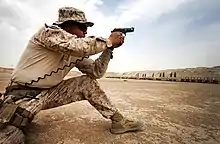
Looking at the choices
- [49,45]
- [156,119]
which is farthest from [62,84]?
[156,119]

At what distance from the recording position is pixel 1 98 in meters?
2.21

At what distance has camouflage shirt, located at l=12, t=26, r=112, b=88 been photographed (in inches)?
79.7

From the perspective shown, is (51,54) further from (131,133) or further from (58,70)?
(131,133)

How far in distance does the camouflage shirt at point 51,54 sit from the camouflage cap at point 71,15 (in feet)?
0.53

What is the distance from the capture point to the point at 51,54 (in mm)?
2188

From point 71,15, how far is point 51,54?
1.21ft

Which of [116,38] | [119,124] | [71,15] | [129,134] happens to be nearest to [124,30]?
[116,38]

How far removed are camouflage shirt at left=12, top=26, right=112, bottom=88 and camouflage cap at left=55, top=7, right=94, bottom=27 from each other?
0.16 metres

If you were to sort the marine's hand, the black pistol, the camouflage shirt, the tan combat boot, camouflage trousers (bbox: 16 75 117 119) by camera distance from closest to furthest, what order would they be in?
the camouflage shirt, the marine's hand, the black pistol, camouflage trousers (bbox: 16 75 117 119), the tan combat boot

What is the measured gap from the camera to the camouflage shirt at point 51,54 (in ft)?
6.64

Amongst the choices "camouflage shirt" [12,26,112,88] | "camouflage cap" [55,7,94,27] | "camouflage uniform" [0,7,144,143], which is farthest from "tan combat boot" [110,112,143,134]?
"camouflage cap" [55,7,94,27]

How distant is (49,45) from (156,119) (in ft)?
6.01

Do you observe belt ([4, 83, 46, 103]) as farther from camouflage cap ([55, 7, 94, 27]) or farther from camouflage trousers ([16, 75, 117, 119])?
camouflage cap ([55, 7, 94, 27])

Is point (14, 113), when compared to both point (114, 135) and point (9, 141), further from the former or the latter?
point (114, 135)
